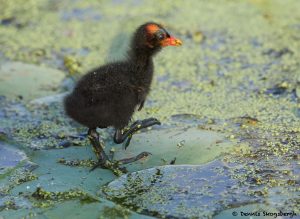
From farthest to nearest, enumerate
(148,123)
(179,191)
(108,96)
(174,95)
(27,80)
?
1. (27,80)
2. (174,95)
3. (148,123)
4. (108,96)
5. (179,191)

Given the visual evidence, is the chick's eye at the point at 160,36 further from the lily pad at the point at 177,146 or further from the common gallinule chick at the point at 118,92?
the lily pad at the point at 177,146

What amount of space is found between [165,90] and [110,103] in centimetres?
192

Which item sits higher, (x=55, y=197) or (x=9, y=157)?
(x=55, y=197)

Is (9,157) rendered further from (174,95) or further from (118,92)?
(174,95)

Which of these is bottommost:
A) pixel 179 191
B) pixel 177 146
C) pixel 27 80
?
pixel 27 80

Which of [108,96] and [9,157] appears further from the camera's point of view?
[9,157]

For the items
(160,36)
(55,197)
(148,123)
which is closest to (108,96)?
(148,123)

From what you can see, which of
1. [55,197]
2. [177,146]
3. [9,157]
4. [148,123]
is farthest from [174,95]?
[55,197]

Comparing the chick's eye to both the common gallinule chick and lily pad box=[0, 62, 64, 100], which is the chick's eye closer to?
the common gallinule chick

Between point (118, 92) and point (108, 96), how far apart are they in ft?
0.27

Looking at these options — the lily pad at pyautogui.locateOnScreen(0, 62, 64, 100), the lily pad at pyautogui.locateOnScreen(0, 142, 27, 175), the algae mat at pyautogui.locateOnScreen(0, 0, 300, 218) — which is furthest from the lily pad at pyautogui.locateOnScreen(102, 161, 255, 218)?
the lily pad at pyautogui.locateOnScreen(0, 62, 64, 100)

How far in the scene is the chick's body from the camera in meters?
4.67

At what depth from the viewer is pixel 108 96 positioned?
467 cm

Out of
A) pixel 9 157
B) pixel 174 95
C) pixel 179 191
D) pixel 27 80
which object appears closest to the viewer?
pixel 179 191
